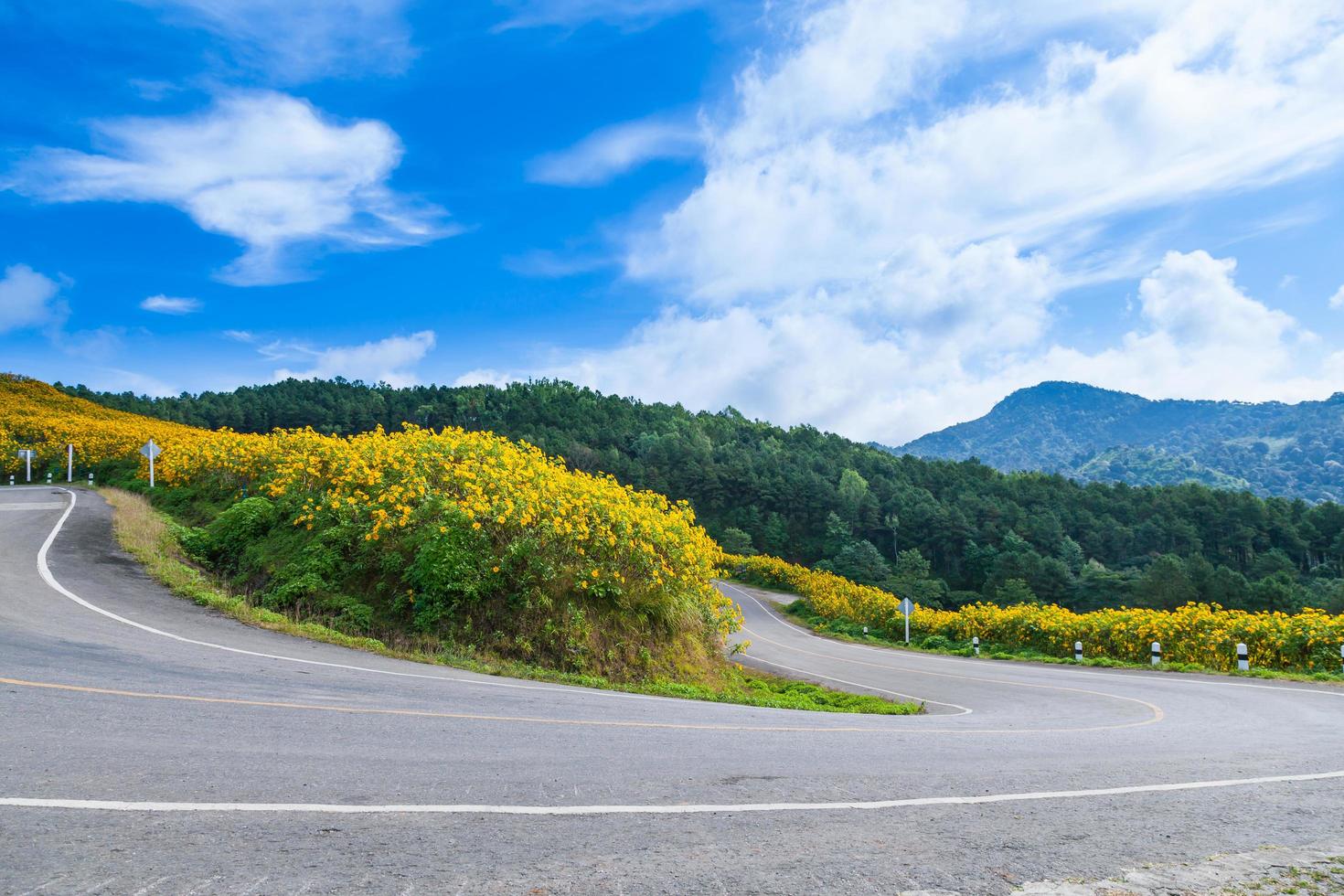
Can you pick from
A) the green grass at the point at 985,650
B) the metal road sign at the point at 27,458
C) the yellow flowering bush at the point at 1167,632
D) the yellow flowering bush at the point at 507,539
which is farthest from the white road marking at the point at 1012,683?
the metal road sign at the point at 27,458

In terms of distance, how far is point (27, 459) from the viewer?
1222 inches

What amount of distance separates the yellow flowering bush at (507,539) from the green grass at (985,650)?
39.5 ft

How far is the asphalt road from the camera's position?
3535 millimetres

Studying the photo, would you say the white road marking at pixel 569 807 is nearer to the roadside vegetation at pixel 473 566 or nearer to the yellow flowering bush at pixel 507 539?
the roadside vegetation at pixel 473 566

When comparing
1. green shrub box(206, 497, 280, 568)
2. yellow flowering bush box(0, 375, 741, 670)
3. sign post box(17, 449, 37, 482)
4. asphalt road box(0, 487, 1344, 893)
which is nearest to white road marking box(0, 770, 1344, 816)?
asphalt road box(0, 487, 1344, 893)

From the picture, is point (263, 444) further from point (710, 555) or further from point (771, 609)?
point (771, 609)

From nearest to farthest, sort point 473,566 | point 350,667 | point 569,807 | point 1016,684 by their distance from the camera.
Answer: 1. point 569,807
2. point 350,667
3. point 473,566
4. point 1016,684

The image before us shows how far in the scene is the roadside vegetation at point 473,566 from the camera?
1203 cm

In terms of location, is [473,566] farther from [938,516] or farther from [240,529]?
[938,516]

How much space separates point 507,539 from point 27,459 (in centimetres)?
3042

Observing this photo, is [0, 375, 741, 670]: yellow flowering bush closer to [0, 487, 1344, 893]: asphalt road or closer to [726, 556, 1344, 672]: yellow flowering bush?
[0, 487, 1344, 893]: asphalt road

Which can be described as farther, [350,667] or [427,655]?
[427,655]

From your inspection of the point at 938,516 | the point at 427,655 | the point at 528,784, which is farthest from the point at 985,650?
the point at 938,516

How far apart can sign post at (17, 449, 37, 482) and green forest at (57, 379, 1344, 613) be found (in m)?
43.5
